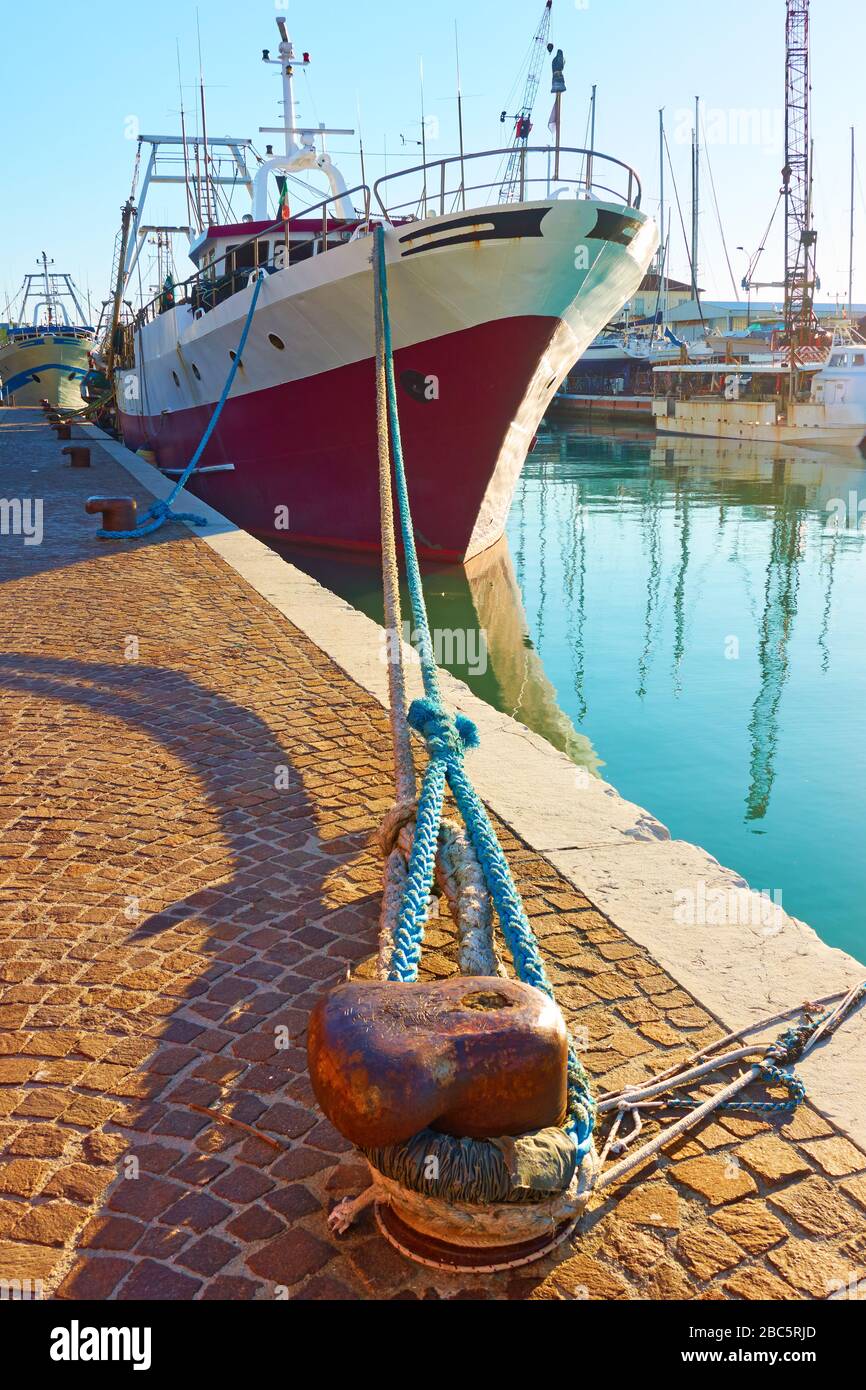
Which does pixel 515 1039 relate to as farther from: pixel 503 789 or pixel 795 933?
pixel 503 789

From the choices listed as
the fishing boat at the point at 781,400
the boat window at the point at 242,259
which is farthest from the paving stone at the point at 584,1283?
the fishing boat at the point at 781,400

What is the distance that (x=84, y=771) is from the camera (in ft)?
16.7

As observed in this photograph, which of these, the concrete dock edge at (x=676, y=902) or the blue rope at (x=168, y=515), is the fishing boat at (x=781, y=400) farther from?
the concrete dock edge at (x=676, y=902)

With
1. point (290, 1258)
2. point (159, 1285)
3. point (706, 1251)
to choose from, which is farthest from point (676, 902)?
point (159, 1285)

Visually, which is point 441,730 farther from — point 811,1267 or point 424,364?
point 424,364

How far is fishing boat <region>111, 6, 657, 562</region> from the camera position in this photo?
492 inches

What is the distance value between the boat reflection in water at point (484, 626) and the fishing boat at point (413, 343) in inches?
14.7

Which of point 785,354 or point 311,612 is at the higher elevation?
point 785,354

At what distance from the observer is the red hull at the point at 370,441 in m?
13.2

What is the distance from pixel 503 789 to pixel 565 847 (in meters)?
0.67

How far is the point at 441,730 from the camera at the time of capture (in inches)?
169
